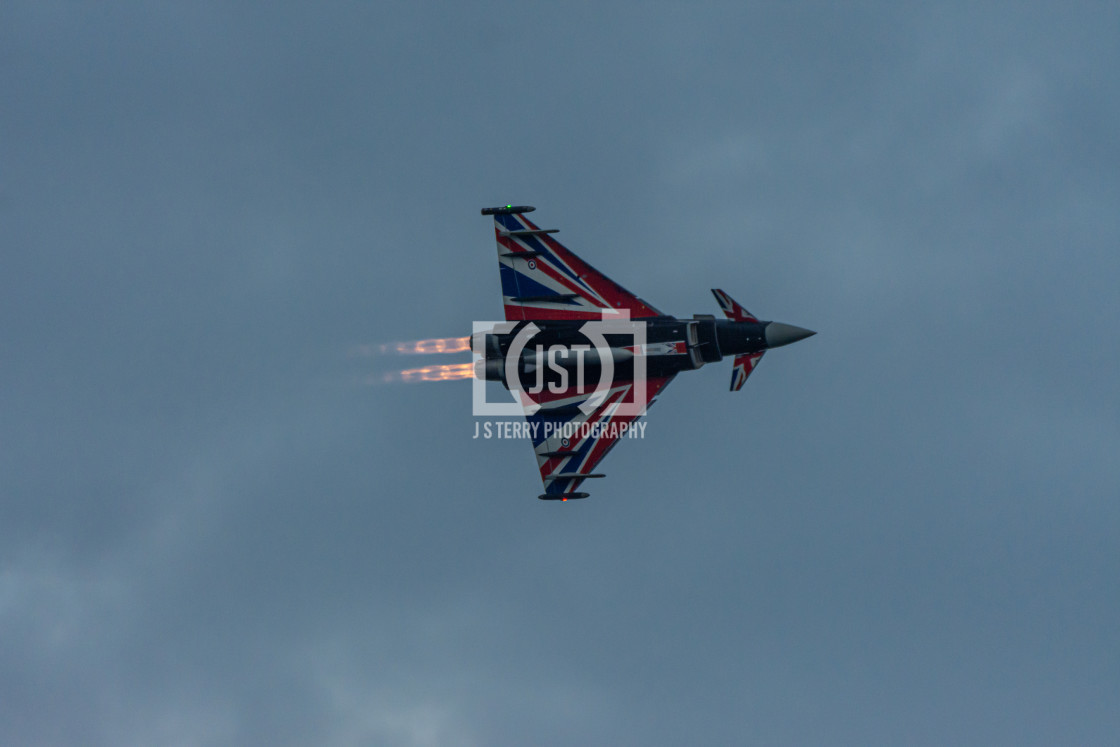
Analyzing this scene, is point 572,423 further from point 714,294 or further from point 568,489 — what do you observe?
point 714,294

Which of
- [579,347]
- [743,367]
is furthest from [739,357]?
[579,347]

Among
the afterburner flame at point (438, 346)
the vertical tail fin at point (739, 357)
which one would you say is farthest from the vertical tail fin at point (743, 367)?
the afterburner flame at point (438, 346)

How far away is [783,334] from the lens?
272 feet

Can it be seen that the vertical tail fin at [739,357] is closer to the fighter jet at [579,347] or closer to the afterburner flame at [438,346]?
the fighter jet at [579,347]

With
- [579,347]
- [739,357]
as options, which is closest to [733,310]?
[739,357]

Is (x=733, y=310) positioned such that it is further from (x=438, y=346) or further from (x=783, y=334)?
(x=438, y=346)

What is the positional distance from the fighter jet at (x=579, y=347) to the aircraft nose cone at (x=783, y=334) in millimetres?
59

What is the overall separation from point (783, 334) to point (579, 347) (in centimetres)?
1215

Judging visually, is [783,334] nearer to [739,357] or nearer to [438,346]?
[739,357]

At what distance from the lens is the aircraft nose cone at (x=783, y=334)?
82.9m

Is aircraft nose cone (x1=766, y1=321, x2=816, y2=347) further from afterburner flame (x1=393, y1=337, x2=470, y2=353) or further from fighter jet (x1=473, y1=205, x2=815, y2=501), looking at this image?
afterburner flame (x1=393, y1=337, x2=470, y2=353)

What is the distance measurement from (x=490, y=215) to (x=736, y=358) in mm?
17844

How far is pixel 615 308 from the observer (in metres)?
86.1

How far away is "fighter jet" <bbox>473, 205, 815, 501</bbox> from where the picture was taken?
83750 mm
